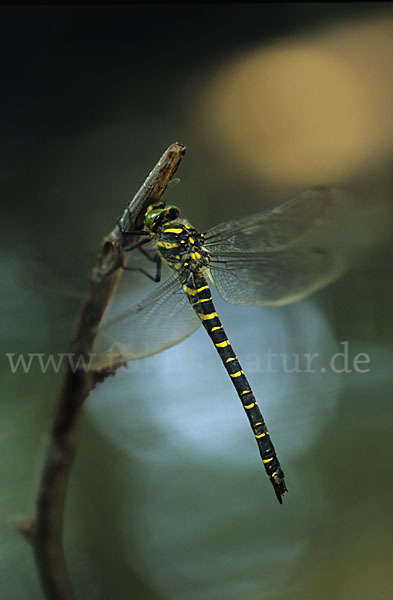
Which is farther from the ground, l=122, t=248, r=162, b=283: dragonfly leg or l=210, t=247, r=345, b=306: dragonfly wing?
l=122, t=248, r=162, b=283: dragonfly leg

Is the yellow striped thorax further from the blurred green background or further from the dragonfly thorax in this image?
the blurred green background

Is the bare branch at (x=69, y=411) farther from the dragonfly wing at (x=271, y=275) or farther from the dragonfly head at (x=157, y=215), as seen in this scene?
the dragonfly wing at (x=271, y=275)

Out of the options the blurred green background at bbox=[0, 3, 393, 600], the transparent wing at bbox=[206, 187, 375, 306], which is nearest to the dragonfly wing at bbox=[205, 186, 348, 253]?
the transparent wing at bbox=[206, 187, 375, 306]

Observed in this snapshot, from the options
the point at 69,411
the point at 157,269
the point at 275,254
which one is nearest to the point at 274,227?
the point at 275,254

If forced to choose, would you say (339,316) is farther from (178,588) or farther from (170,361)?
(178,588)

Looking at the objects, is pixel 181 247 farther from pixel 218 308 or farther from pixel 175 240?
pixel 218 308

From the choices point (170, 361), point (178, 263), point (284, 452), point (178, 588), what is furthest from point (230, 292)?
point (178, 588)
